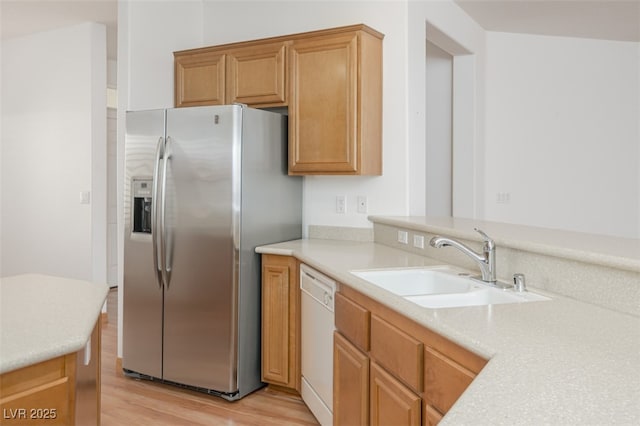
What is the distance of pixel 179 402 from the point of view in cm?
306

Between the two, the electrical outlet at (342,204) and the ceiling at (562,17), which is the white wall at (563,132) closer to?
the ceiling at (562,17)

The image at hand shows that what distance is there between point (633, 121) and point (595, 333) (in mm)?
4873

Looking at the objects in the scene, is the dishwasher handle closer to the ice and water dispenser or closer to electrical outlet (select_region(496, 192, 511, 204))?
the ice and water dispenser

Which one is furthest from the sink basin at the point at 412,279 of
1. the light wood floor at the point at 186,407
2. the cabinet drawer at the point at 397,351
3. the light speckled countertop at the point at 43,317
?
the light speckled countertop at the point at 43,317

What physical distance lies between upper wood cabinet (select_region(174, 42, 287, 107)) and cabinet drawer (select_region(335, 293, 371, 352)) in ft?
5.27

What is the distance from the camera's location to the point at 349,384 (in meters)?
2.20

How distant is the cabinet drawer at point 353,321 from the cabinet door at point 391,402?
4.7 inches

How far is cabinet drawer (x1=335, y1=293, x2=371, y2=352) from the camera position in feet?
6.66

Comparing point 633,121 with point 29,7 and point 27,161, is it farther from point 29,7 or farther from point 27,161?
A: point 27,161

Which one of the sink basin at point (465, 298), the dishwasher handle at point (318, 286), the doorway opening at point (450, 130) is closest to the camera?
the sink basin at point (465, 298)

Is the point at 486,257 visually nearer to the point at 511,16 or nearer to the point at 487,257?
the point at 487,257

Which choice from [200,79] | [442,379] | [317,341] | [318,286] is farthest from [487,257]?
[200,79]

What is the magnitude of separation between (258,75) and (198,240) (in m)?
1.15

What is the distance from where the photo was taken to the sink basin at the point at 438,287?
198 cm
